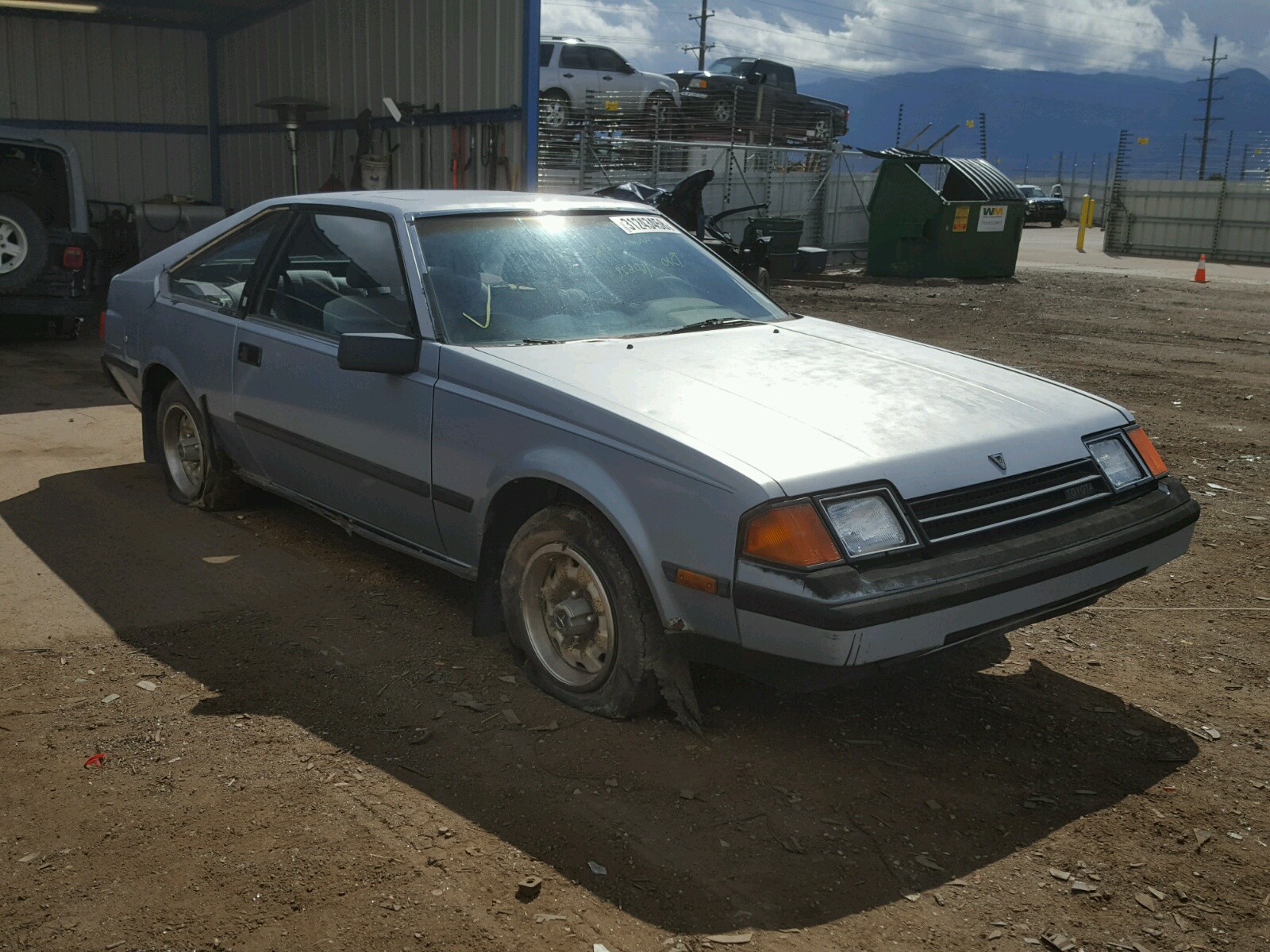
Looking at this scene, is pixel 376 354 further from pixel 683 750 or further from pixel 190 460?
pixel 190 460

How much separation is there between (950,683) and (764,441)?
4.13ft

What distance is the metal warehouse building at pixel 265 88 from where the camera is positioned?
11.2m

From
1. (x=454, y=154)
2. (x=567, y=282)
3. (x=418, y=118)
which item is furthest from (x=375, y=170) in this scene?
(x=567, y=282)

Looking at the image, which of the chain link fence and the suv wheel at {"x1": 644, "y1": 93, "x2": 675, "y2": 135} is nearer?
the suv wheel at {"x1": 644, "y1": 93, "x2": 675, "y2": 135}

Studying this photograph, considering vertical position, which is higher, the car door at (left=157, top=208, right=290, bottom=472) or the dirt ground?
the car door at (left=157, top=208, right=290, bottom=472)

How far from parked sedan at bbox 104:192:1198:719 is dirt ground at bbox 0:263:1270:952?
0.32 meters

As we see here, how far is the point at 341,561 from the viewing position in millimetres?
4902

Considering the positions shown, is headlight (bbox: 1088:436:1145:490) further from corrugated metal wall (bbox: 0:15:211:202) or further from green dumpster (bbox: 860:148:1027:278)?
green dumpster (bbox: 860:148:1027:278)

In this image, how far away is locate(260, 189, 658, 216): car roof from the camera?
4.30 m

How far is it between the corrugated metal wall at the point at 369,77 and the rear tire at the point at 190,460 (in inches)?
231

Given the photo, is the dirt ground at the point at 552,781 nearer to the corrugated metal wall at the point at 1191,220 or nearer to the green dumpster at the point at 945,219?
the green dumpster at the point at 945,219

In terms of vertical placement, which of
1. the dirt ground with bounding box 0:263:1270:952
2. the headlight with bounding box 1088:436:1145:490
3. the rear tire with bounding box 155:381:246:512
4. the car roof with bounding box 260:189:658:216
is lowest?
the dirt ground with bounding box 0:263:1270:952

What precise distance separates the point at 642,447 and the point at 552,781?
0.91 meters

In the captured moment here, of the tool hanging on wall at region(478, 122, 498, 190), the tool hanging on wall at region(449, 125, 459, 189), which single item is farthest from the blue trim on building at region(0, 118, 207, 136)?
the tool hanging on wall at region(478, 122, 498, 190)
